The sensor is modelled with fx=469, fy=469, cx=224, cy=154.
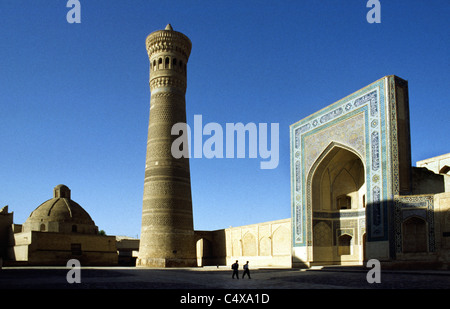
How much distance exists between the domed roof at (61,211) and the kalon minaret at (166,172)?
22.6 feet

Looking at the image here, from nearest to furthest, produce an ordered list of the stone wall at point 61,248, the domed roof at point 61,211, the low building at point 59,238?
the stone wall at point 61,248 → the low building at point 59,238 → the domed roof at point 61,211

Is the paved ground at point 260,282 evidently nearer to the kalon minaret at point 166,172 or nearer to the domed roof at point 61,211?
the kalon minaret at point 166,172

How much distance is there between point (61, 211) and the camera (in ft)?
86.5

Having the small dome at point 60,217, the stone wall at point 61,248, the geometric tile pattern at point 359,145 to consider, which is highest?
the geometric tile pattern at point 359,145

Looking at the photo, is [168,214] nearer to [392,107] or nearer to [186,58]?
[186,58]

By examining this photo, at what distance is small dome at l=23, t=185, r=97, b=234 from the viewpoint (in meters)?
25.9

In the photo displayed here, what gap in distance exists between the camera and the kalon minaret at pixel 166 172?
20922 millimetres

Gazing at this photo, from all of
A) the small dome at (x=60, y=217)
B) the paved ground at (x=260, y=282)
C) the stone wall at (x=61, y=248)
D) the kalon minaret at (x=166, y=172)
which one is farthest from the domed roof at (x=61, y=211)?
the paved ground at (x=260, y=282)

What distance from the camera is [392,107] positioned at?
13.5 meters

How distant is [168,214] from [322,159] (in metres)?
7.90

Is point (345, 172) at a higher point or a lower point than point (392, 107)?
lower

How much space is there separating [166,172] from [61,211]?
858 centimetres

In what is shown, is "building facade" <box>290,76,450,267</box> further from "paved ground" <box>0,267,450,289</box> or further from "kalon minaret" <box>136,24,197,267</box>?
"kalon minaret" <box>136,24,197,267</box>
